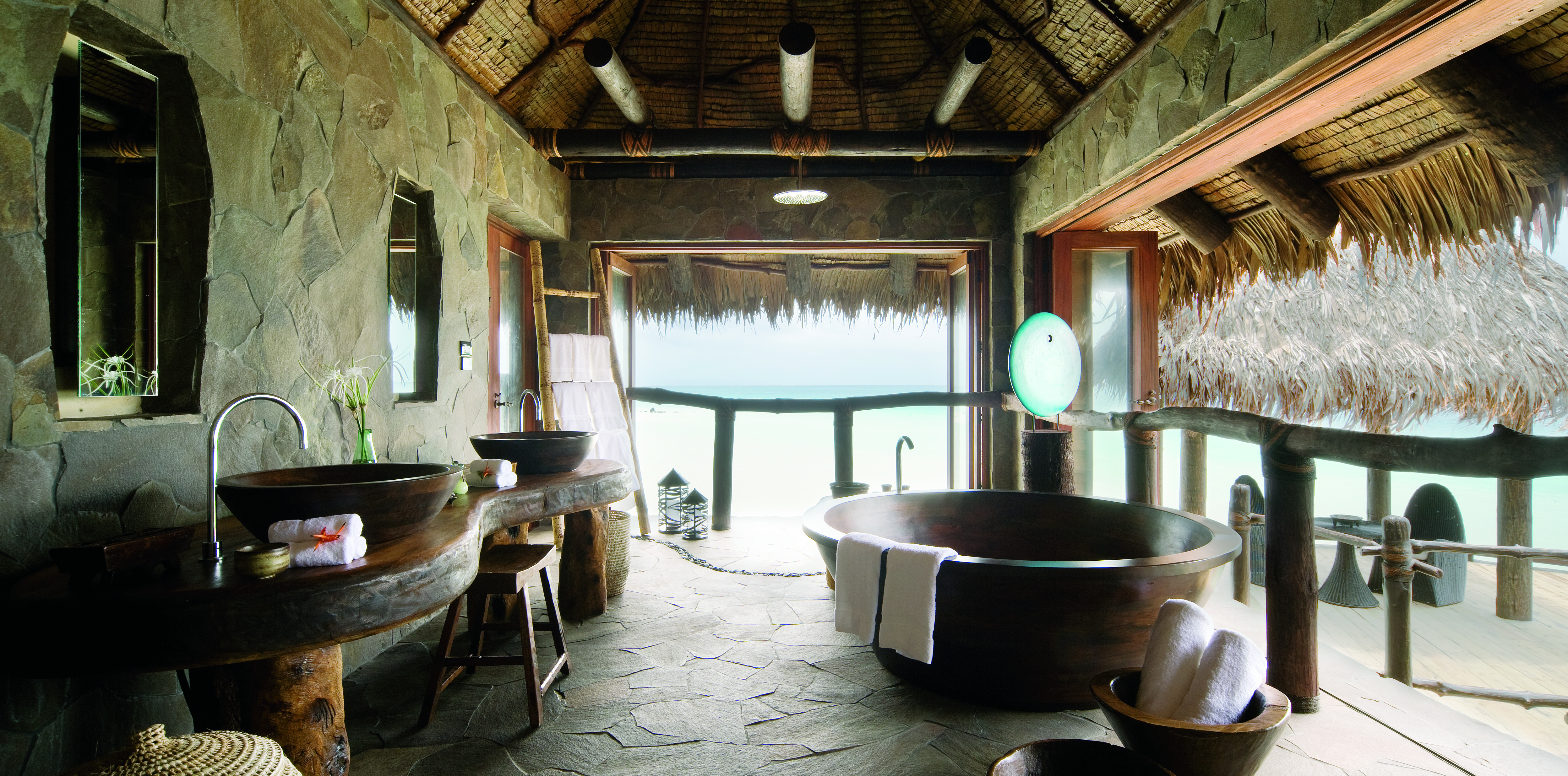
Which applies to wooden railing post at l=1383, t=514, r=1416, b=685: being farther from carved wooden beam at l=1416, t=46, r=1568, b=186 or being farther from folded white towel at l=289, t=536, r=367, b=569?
folded white towel at l=289, t=536, r=367, b=569

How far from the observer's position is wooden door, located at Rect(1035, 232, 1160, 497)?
4320 mm

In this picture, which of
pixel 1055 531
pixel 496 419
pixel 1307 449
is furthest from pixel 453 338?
pixel 1307 449

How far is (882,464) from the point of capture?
22422 millimetres

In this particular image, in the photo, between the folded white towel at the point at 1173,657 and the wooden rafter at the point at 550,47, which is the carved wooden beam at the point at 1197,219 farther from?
the wooden rafter at the point at 550,47

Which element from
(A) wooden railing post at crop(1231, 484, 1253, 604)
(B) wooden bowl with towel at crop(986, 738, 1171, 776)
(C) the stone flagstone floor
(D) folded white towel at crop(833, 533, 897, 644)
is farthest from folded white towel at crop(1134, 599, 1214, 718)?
(A) wooden railing post at crop(1231, 484, 1253, 604)

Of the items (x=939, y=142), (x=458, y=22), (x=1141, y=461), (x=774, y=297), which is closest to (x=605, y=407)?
(x=458, y=22)

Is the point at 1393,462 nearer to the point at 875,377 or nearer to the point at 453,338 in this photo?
the point at 453,338

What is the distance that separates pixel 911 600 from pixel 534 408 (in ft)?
11.1

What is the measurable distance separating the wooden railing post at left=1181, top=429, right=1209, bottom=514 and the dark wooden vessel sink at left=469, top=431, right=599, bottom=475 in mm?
4953

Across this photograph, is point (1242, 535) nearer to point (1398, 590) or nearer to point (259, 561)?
point (1398, 590)

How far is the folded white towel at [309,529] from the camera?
137cm

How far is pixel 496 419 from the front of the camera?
4.16m

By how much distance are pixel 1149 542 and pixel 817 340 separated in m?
21.0

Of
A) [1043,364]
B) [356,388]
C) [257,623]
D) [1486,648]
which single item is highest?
[1043,364]
